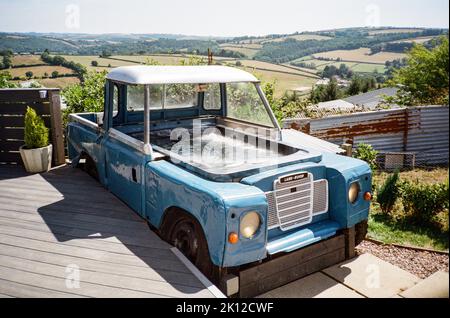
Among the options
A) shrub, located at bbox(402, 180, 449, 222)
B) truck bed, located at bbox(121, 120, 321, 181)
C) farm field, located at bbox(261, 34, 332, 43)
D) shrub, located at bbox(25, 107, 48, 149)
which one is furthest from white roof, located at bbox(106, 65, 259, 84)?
farm field, located at bbox(261, 34, 332, 43)

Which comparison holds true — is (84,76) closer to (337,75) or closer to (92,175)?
(92,175)

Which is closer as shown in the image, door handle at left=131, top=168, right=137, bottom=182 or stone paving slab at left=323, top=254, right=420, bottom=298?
stone paving slab at left=323, top=254, right=420, bottom=298

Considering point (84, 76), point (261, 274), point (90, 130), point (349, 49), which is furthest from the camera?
point (349, 49)

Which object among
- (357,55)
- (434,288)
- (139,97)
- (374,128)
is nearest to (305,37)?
(357,55)

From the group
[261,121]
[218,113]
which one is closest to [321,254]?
[261,121]

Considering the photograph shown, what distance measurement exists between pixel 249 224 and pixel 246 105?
2.83 m

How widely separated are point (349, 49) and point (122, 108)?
1976 inches

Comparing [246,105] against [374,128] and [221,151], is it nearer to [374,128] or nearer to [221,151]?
[221,151]

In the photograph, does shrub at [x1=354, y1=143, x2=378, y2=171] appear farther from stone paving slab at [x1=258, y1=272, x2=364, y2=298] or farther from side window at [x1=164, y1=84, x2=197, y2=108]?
stone paving slab at [x1=258, y1=272, x2=364, y2=298]

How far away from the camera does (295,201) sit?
13.1 ft

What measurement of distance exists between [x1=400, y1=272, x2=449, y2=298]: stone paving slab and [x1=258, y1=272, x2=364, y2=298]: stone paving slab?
7.23 feet

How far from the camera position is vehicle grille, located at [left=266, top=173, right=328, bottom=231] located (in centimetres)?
384

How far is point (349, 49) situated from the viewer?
5059 cm

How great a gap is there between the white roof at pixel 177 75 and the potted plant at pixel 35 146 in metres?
1.81
